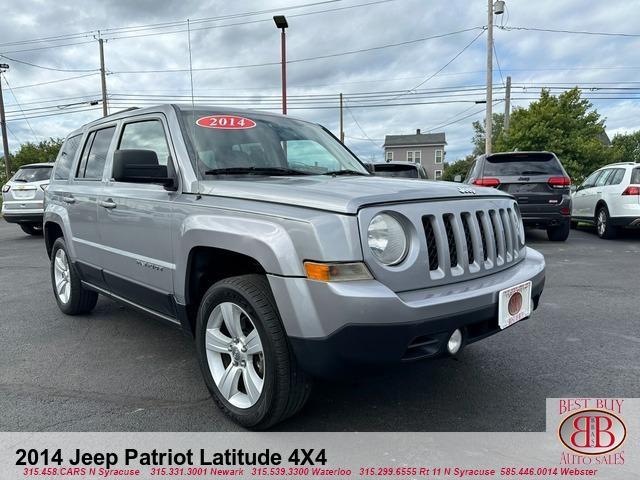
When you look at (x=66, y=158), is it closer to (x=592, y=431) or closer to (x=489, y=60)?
(x=592, y=431)

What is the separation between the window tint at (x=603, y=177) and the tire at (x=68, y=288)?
9893mm

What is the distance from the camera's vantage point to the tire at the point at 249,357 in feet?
7.70

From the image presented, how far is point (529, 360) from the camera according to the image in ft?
11.5

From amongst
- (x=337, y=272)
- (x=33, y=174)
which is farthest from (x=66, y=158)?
(x=33, y=174)

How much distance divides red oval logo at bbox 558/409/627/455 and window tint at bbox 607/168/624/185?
27.2ft

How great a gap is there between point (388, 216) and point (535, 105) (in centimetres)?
2442

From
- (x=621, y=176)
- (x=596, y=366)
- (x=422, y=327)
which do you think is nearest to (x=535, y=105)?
(x=621, y=176)

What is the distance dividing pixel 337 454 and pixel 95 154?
3246 mm

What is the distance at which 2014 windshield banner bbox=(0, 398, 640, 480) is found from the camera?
7.47 feet

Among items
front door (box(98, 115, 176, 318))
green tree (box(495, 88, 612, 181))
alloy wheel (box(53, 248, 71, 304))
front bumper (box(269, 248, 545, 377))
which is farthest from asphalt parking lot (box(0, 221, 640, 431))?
green tree (box(495, 88, 612, 181))

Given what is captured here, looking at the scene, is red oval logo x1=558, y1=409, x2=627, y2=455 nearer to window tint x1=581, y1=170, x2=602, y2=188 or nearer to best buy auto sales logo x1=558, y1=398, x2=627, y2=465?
best buy auto sales logo x1=558, y1=398, x2=627, y2=465

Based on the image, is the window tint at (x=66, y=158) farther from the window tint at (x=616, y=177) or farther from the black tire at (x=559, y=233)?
the window tint at (x=616, y=177)

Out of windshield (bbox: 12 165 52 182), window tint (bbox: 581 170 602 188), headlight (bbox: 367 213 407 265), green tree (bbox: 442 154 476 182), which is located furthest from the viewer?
green tree (bbox: 442 154 476 182)

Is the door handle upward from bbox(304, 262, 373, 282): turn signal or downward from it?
upward
